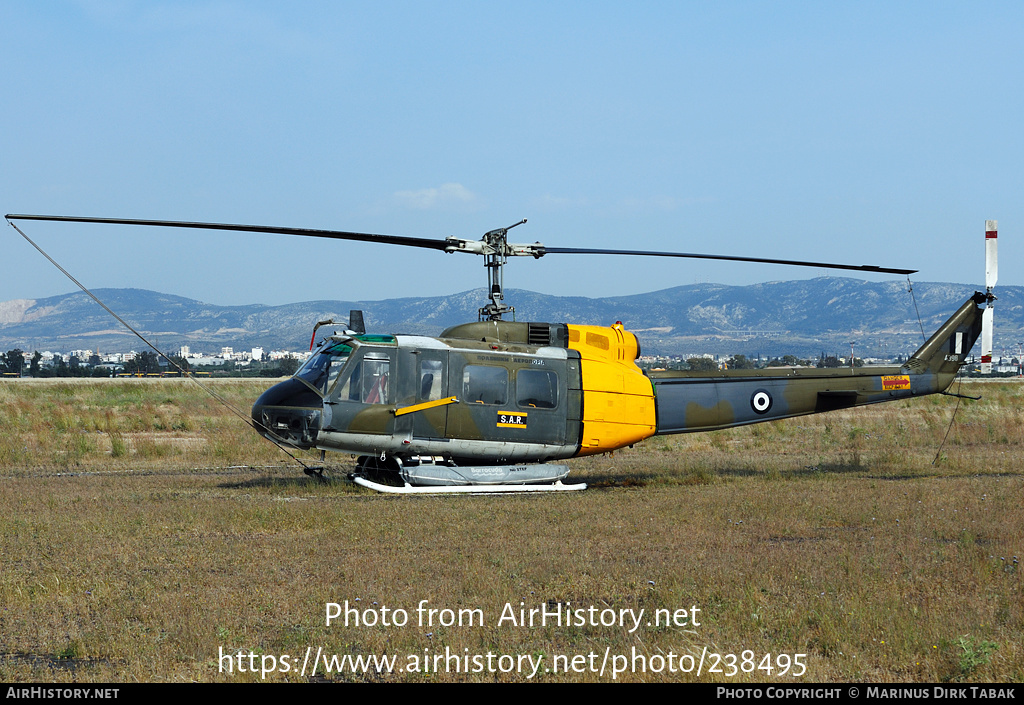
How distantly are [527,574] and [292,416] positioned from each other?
22.6 feet

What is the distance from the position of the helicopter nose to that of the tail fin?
1230 cm

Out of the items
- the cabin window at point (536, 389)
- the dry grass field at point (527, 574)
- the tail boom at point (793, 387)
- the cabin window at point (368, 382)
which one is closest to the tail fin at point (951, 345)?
the tail boom at point (793, 387)

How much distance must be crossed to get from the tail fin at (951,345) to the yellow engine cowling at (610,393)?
6.12 metres

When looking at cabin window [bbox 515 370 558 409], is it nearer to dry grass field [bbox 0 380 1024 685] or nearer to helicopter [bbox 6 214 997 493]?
helicopter [bbox 6 214 997 493]

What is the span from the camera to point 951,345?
1873cm

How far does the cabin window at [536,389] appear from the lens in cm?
1591

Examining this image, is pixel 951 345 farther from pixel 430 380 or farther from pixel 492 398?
pixel 430 380

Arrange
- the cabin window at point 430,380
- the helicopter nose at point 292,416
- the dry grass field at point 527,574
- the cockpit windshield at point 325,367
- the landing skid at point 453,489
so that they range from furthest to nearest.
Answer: the cabin window at point 430,380 < the landing skid at point 453,489 < the cockpit windshield at point 325,367 < the helicopter nose at point 292,416 < the dry grass field at point 527,574

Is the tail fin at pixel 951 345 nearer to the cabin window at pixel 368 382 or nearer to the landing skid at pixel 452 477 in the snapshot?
the landing skid at pixel 452 477

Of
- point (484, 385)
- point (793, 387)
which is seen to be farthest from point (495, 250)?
point (793, 387)

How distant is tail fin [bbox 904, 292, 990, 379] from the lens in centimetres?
1864

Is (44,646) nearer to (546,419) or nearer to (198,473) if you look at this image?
(546,419)

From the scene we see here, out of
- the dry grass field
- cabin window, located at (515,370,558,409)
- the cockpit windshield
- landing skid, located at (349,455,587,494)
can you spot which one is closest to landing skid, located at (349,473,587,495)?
landing skid, located at (349,455,587,494)
